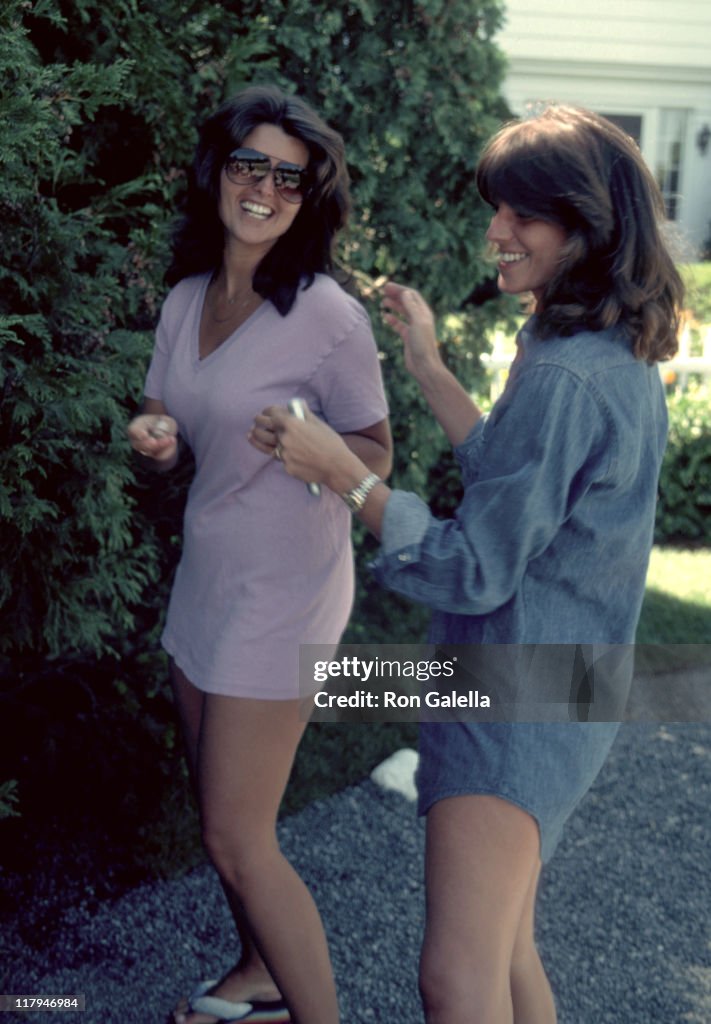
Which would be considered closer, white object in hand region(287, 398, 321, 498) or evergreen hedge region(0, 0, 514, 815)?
white object in hand region(287, 398, 321, 498)

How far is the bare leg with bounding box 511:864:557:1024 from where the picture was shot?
213cm

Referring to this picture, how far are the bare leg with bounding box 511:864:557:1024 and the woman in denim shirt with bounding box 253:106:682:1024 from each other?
8.3 inches

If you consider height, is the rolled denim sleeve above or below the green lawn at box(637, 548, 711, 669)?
above

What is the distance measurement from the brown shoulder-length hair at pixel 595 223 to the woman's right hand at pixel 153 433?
35.7 inches

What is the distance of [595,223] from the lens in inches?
70.7

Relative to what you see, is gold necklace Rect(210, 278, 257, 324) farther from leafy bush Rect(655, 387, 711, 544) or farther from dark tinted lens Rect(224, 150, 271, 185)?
leafy bush Rect(655, 387, 711, 544)

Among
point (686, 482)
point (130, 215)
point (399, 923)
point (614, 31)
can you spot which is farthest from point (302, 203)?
point (614, 31)

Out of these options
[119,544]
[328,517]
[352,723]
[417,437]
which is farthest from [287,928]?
[417,437]

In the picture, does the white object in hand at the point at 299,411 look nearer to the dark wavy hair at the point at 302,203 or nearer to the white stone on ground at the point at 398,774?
the dark wavy hair at the point at 302,203

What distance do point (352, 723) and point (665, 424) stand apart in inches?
113

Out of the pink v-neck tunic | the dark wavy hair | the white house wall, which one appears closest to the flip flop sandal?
the pink v-neck tunic

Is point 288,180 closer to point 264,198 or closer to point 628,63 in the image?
point 264,198

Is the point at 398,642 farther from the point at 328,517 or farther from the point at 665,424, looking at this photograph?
the point at 665,424

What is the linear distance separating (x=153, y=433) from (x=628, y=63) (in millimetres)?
13178
